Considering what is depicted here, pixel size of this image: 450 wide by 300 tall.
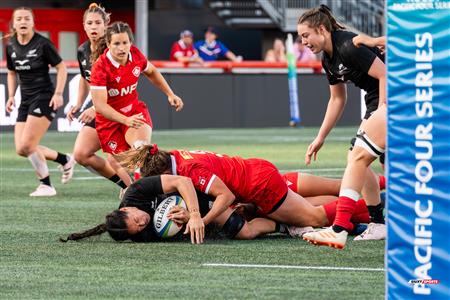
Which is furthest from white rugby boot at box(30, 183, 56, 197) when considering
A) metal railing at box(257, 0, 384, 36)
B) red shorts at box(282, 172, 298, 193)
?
metal railing at box(257, 0, 384, 36)

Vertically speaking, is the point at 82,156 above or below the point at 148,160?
below

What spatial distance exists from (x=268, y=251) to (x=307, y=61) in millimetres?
21184

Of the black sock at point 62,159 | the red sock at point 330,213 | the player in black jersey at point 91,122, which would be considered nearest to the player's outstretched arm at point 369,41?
the red sock at point 330,213

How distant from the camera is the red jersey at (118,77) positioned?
10.7m

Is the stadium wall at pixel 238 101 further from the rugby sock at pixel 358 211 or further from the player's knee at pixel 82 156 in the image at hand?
the rugby sock at pixel 358 211

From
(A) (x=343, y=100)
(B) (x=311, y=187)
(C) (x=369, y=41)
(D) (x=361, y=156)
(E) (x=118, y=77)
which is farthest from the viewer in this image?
(E) (x=118, y=77)

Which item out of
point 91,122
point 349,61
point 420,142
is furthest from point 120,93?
point 420,142

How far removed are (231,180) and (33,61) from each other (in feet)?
16.3

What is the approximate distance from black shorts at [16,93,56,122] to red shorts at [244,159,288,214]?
471cm

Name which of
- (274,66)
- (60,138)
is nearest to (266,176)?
(60,138)

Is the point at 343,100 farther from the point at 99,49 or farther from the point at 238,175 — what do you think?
the point at 99,49

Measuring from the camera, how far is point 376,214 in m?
8.98

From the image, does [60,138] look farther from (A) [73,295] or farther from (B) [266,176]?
(A) [73,295]

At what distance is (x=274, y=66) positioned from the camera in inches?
1109
